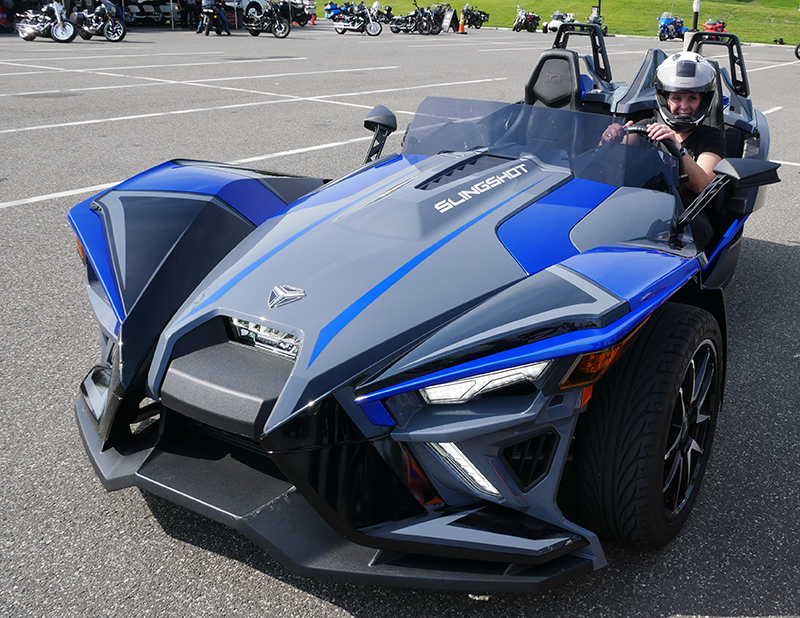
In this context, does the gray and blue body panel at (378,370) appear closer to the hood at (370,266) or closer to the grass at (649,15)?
the hood at (370,266)

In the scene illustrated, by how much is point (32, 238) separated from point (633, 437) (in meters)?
4.57

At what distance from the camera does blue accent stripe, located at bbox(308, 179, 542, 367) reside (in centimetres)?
205

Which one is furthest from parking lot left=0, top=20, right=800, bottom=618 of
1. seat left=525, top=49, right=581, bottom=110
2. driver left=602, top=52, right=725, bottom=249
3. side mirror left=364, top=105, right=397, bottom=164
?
side mirror left=364, top=105, right=397, bottom=164

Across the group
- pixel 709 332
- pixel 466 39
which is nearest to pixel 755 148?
pixel 709 332

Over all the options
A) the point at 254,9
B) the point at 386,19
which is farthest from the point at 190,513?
the point at 386,19

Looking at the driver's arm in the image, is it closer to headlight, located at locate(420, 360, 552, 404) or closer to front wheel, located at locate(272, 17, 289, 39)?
headlight, located at locate(420, 360, 552, 404)

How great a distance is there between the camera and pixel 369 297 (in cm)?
220

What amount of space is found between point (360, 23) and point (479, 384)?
94.5 feet

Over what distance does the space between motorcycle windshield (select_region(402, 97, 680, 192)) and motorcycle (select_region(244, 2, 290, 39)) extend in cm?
2315

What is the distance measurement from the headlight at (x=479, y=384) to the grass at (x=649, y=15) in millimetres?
36004

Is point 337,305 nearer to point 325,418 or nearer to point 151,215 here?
point 325,418

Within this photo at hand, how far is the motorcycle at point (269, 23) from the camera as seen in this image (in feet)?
81.4

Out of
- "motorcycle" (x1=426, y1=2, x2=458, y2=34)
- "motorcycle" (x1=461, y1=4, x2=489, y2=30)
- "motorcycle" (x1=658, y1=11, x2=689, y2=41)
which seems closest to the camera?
"motorcycle" (x1=426, y1=2, x2=458, y2=34)

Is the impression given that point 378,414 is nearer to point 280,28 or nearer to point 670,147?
point 670,147
